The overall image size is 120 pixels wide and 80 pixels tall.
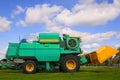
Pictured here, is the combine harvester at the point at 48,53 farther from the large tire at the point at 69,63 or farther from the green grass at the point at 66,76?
the green grass at the point at 66,76

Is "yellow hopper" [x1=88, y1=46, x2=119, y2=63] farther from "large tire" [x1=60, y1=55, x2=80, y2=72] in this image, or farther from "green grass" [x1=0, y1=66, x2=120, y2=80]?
"green grass" [x1=0, y1=66, x2=120, y2=80]

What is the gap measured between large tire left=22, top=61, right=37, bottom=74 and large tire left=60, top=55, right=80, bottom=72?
273 centimetres

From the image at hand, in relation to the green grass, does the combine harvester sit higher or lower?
higher

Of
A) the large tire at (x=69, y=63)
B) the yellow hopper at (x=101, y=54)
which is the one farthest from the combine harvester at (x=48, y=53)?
the yellow hopper at (x=101, y=54)

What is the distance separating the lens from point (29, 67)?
30953 millimetres

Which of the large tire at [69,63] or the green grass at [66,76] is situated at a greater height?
the large tire at [69,63]

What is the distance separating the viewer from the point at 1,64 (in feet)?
146

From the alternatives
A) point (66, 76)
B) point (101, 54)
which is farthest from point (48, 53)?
point (66, 76)

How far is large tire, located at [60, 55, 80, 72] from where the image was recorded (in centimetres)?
3105

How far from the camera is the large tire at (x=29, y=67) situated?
30.6 m

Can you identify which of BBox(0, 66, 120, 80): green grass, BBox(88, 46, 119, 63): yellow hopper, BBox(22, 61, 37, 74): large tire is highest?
BBox(88, 46, 119, 63): yellow hopper

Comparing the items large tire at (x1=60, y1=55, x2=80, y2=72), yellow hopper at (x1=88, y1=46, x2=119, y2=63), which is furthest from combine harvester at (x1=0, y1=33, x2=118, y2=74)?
yellow hopper at (x1=88, y1=46, x2=119, y2=63)

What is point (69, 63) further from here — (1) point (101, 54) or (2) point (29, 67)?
(2) point (29, 67)

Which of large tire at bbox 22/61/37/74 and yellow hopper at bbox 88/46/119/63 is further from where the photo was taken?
yellow hopper at bbox 88/46/119/63
